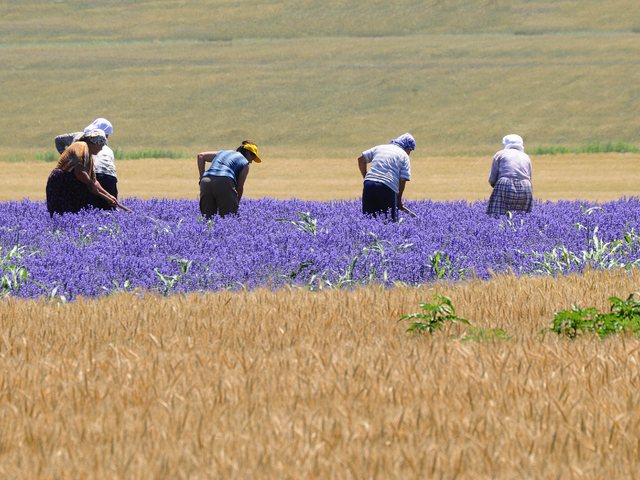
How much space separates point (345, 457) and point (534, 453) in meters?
0.64

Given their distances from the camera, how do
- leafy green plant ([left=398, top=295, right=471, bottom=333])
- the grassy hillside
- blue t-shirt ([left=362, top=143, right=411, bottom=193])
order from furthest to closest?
the grassy hillside → blue t-shirt ([left=362, top=143, right=411, bottom=193]) → leafy green plant ([left=398, top=295, right=471, bottom=333])

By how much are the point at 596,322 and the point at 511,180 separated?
20.3 feet


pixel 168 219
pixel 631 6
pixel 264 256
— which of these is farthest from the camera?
pixel 631 6

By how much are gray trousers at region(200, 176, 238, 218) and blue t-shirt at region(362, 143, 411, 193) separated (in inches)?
66.8

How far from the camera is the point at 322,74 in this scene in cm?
6869

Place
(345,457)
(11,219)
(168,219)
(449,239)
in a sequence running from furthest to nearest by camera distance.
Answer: (168,219)
(11,219)
(449,239)
(345,457)

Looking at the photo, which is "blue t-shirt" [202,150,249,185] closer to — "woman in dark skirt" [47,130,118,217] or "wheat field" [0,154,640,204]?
"woman in dark skirt" [47,130,118,217]

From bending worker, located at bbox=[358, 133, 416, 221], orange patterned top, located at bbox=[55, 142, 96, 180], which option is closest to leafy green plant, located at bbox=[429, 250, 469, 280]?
bending worker, located at bbox=[358, 133, 416, 221]

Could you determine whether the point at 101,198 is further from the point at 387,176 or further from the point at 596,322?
the point at 596,322

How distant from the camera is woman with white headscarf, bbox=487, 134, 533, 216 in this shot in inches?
436

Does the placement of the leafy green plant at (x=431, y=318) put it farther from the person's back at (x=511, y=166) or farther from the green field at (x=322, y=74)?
the green field at (x=322, y=74)

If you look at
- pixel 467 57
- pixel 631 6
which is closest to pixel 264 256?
pixel 467 57

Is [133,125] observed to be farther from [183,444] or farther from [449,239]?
[183,444]

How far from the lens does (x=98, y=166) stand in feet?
38.1
